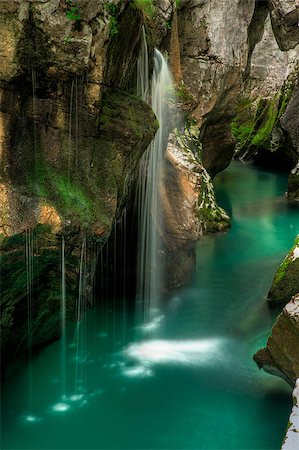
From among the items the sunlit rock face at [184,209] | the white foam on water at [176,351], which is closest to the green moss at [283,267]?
the white foam on water at [176,351]

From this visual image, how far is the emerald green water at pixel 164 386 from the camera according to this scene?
19.0 ft

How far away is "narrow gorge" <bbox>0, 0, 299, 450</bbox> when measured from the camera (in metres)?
5.53

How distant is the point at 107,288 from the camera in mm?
9258

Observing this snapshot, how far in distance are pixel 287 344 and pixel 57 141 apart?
399cm

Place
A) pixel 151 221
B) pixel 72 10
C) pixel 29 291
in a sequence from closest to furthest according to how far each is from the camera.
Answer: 1. pixel 72 10
2. pixel 29 291
3. pixel 151 221

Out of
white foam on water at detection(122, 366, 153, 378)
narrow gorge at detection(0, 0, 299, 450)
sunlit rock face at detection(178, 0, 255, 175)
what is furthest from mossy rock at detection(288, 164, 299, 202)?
white foam on water at detection(122, 366, 153, 378)

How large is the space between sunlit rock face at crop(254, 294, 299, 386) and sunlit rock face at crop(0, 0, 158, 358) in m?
2.64

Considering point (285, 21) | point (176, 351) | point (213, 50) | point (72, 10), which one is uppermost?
point (285, 21)

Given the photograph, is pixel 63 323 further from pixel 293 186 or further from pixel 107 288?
pixel 293 186

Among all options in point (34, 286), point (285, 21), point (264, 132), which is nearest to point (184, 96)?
point (285, 21)

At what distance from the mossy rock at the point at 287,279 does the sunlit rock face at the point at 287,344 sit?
7.81 ft

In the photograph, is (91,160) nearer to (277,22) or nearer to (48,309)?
(48,309)

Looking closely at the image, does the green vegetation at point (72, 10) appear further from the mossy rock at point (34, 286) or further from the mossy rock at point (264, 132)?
the mossy rock at point (264, 132)

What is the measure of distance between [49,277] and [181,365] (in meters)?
2.52
